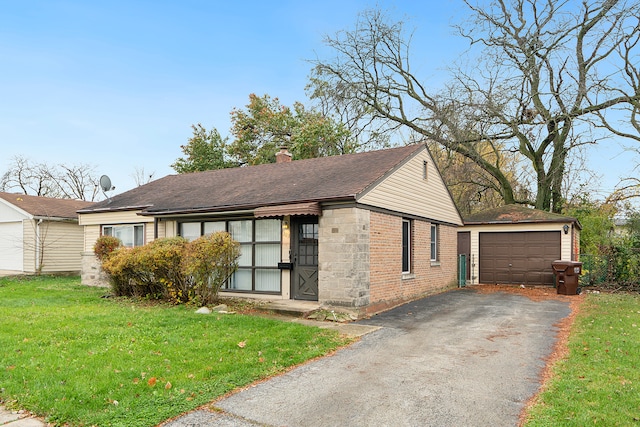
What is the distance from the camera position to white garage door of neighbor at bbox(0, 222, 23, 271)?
1981 cm

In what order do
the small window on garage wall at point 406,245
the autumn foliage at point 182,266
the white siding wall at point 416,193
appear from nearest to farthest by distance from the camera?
the autumn foliage at point 182,266 < the white siding wall at point 416,193 < the small window on garage wall at point 406,245

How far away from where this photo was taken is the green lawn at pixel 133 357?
446 centimetres

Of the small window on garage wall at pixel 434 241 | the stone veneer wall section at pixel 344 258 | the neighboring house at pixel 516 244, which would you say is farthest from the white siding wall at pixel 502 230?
the stone veneer wall section at pixel 344 258

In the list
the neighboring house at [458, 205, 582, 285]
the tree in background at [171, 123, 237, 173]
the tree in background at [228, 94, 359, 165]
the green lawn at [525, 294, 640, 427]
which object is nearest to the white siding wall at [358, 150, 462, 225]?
the neighboring house at [458, 205, 582, 285]

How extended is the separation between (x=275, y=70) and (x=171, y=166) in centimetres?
1306

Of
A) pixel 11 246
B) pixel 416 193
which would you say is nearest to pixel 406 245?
pixel 416 193

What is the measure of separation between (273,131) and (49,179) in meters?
23.7

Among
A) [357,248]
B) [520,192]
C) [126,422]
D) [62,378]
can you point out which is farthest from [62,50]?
[520,192]

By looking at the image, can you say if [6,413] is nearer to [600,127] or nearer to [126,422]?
[126,422]

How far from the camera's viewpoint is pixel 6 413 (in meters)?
4.33

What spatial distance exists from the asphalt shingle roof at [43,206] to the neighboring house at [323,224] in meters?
5.00

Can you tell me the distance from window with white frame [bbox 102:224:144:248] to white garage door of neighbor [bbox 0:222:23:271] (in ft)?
24.0

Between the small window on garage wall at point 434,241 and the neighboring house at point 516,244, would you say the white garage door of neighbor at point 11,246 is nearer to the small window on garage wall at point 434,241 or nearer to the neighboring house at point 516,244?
the small window on garage wall at point 434,241

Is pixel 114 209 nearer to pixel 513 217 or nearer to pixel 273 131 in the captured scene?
pixel 273 131
